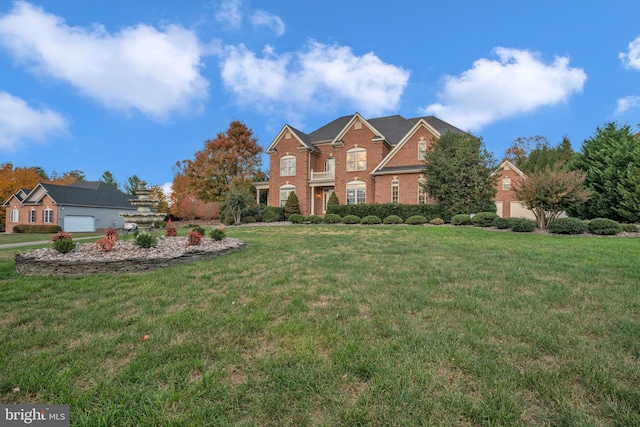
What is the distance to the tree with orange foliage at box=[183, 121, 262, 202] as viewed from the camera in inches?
1264

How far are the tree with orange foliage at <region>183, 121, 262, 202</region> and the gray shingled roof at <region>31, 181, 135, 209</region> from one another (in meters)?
9.87

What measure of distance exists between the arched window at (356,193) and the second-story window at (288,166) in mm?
5844

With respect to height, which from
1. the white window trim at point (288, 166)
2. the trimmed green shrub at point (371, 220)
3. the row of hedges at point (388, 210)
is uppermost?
the white window trim at point (288, 166)

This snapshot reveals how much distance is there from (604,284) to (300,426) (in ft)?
18.7

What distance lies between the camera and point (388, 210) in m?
19.8

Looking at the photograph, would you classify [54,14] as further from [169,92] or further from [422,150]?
[422,150]

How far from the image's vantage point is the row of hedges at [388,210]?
18.6m

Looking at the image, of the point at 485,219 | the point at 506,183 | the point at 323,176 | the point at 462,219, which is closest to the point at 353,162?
the point at 323,176

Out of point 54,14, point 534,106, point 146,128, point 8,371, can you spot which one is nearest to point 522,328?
point 8,371

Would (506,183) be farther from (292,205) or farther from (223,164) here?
(223,164)

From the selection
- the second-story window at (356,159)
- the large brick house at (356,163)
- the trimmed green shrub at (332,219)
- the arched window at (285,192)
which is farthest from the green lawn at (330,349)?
the arched window at (285,192)

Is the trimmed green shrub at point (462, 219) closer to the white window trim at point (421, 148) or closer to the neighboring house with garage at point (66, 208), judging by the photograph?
the white window trim at point (421, 148)

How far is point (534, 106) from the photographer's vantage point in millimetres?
17672

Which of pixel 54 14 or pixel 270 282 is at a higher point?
pixel 54 14
